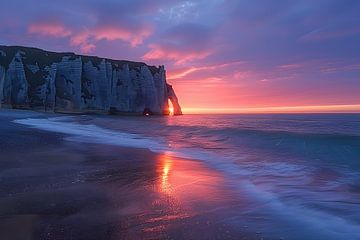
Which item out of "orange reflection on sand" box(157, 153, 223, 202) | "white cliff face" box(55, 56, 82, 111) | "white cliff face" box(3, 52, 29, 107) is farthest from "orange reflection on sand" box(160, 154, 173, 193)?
"white cliff face" box(55, 56, 82, 111)

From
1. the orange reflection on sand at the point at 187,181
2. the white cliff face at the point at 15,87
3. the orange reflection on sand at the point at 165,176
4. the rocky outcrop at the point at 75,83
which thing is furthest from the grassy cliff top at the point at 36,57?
the orange reflection on sand at the point at 187,181

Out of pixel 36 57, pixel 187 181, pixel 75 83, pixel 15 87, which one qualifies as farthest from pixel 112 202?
pixel 36 57

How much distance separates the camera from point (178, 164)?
11.1 meters

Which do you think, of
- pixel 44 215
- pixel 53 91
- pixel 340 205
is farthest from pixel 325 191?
pixel 53 91

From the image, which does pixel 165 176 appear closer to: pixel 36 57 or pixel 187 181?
pixel 187 181

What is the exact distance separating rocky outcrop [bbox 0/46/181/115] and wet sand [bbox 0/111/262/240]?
62837mm

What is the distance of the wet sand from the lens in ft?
14.5

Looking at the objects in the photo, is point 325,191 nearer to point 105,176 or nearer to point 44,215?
point 105,176

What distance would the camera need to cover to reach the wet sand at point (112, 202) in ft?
14.5

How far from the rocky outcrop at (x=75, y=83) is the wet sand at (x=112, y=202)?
206 ft

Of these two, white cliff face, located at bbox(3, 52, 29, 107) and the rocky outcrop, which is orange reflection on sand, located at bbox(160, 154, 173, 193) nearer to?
white cliff face, located at bbox(3, 52, 29, 107)

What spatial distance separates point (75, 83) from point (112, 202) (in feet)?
233

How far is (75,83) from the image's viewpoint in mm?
72688

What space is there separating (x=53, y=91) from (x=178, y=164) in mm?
64810
